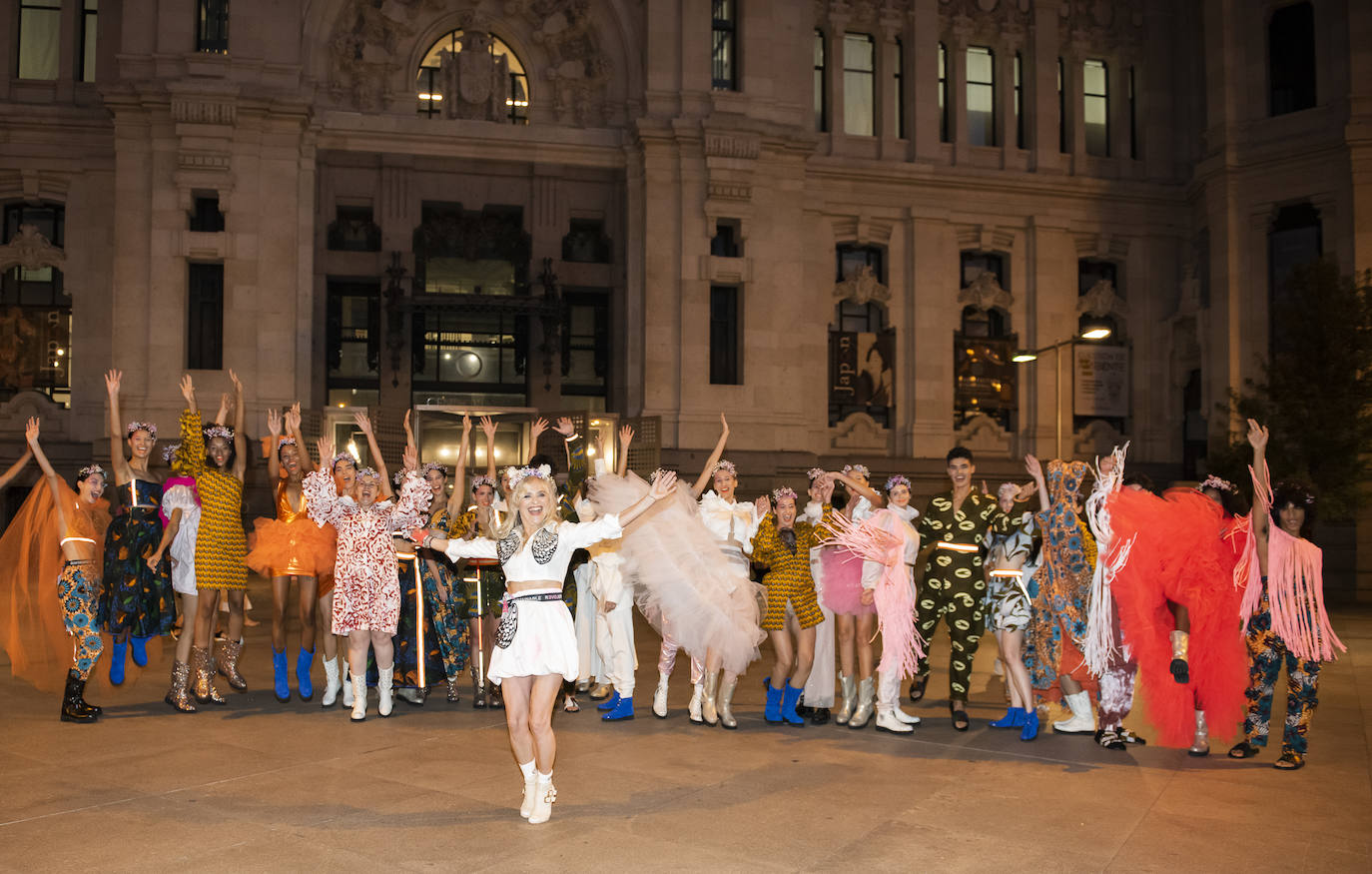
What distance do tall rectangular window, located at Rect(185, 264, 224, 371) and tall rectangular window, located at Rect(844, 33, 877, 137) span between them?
15498 millimetres

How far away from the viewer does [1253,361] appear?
26328 mm

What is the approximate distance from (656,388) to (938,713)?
15387 mm

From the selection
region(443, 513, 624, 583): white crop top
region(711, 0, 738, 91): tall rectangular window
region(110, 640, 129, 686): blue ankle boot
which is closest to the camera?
region(443, 513, 624, 583): white crop top

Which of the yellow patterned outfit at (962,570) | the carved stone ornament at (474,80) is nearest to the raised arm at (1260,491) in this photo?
the yellow patterned outfit at (962,570)

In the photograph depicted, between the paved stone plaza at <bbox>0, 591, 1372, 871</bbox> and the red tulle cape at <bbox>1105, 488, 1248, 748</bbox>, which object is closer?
the paved stone plaza at <bbox>0, 591, 1372, 871</bbox>

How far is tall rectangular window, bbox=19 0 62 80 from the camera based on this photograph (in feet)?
84.0

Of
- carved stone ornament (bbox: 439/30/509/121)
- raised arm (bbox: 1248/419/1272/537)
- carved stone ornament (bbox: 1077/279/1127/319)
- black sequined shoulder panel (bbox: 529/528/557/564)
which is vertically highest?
carved stone ornament (bbox: 439/30/509/121)

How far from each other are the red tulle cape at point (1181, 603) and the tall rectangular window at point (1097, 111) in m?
23.6

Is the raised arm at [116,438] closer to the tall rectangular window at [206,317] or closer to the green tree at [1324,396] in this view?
the tall rectangular window at [206,317]

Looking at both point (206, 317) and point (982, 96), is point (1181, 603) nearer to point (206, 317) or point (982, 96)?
point (206, 317)

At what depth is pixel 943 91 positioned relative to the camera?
2922 cm

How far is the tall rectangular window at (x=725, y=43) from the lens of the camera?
1041 inches

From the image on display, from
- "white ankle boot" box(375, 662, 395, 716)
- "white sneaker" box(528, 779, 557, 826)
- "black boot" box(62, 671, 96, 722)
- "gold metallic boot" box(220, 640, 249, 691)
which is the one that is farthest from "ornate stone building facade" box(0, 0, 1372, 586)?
"white sneaker" box(528, 779, 557, 826)

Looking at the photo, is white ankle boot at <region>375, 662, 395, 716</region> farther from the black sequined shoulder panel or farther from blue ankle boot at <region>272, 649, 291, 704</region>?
the black sequined shoulder panel
